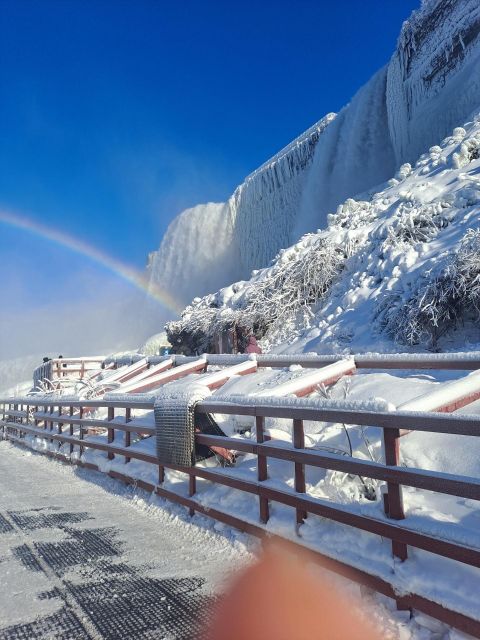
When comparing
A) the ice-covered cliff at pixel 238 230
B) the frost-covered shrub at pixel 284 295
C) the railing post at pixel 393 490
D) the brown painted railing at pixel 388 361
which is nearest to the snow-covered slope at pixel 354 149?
the ice-covered cliff at pixel 238 230

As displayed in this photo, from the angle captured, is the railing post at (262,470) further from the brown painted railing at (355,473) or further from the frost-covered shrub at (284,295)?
the frost-covered shrub at (284,295)

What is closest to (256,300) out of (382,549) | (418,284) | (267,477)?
(418,284)

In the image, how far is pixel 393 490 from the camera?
2.99m

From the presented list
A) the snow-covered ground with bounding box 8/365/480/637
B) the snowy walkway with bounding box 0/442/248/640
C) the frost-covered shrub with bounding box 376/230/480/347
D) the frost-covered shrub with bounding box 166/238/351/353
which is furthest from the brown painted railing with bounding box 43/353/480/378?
the frost-covered shrub with bounding box 166/238/351/353

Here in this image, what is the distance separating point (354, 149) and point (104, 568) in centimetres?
2951

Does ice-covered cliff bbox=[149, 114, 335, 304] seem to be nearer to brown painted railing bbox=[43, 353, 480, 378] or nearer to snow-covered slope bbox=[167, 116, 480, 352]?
snow-covered slope bbox=[167, 116, 480, 352]

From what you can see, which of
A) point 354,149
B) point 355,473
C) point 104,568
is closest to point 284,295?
point 104,568

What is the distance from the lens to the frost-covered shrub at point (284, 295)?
14.1 m

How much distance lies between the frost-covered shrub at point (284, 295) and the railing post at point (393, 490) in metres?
10.3

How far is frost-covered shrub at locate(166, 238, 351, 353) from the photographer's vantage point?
46.2 feet

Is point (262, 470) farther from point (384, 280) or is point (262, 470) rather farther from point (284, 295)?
point (284, 295)

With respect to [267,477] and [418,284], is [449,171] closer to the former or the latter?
[418,284]

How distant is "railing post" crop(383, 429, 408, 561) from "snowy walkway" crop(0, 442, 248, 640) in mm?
1218

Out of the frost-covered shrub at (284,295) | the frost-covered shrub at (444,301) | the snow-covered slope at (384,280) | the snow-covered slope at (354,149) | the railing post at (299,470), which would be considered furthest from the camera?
the snow-covered slope at (354,149)
